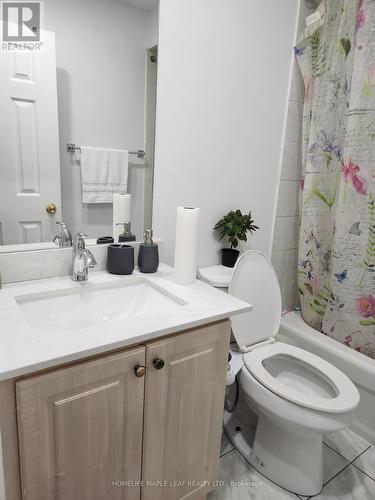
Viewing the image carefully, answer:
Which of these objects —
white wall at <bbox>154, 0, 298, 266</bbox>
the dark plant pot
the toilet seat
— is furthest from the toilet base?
white wall at <bbox>154, 0, 298, 266</bbox>

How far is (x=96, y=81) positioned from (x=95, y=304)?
0.80 metres

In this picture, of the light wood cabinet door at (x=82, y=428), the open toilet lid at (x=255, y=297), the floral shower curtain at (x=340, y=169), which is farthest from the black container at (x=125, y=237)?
the floral shower curtain at (x=340, y=169)

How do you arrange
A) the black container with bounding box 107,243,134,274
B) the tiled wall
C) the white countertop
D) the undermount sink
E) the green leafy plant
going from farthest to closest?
the tiled wall, the green leafy plant, the black container with bounding box 107,243,134,274, the undermount sink, the white countertop

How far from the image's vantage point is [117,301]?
1.20 m

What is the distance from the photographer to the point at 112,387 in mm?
853

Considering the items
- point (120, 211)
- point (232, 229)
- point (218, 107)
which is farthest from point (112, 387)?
point (218, 107)

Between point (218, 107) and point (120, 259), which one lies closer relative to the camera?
point (120, 259)

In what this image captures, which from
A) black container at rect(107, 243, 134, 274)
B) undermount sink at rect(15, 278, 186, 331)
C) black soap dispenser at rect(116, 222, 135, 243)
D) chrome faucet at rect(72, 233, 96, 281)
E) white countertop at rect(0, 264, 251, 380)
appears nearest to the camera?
white countertop at rect(0, 264, 251, 380)

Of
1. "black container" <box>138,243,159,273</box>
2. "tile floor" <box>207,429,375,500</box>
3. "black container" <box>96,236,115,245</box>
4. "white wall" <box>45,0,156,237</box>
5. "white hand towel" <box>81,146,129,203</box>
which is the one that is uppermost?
"white wall" <box>45,0,156,237</box>

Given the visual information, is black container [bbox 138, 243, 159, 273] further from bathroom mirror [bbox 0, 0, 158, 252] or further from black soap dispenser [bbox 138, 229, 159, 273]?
bathroom mirror [bbox 0, 0, 158, 252]

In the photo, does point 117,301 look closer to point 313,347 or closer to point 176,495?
point 176,495

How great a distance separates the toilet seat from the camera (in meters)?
1.21

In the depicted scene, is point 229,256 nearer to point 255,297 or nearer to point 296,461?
point 255,297

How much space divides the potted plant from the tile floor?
2.92ft
